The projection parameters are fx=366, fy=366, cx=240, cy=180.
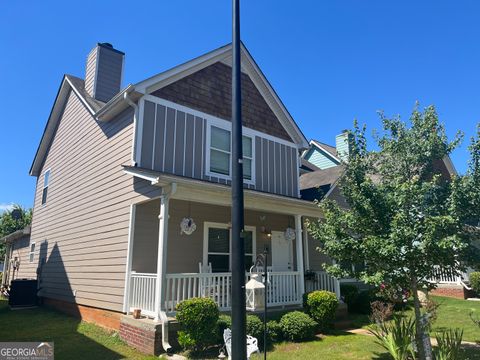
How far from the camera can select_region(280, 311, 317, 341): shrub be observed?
28.8ft

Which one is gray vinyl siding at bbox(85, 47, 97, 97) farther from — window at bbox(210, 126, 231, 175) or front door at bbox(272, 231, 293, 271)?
front door at bbox(272, 231, 293, 271)

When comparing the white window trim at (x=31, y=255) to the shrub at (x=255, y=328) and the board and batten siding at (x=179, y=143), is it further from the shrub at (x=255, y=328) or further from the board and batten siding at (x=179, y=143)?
the shrub at (x=255, y=328)

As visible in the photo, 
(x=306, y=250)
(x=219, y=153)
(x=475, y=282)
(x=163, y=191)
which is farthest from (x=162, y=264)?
(x=475, y=282)

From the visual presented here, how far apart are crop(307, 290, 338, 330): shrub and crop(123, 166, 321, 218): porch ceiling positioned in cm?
260

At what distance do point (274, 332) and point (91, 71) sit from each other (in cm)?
1195

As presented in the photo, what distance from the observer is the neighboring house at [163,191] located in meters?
9.38

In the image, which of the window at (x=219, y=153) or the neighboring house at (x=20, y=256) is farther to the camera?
the neighboring house at (x=20, y=256)

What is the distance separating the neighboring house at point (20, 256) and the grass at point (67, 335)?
14.8 feet

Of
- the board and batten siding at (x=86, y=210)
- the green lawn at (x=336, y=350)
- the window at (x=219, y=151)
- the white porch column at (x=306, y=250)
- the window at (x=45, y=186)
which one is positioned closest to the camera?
the green lawn at (x=336, y=350)

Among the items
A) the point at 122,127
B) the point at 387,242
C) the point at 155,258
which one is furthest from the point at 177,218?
the point at 387,242

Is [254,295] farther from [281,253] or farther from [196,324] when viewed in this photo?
[281,253]

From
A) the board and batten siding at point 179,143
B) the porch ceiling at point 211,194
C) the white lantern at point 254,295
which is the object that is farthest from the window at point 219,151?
the white lantern at point 254,295

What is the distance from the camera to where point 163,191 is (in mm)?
8609

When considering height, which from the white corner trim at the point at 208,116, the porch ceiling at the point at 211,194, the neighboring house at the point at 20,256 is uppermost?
the white corner trim at the point at 208,116
